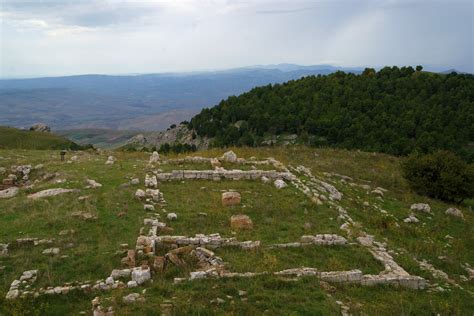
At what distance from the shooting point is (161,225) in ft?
42.3

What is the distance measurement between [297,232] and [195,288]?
4840mm

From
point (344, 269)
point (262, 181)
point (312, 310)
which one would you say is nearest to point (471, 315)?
point (344, 269)

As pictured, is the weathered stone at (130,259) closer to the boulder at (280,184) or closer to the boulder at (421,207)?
the boulder at (280,184)

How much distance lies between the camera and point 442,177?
2092 cm

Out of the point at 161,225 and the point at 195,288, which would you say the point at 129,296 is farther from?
the point at 161,225

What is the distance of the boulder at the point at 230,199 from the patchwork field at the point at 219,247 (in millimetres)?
132

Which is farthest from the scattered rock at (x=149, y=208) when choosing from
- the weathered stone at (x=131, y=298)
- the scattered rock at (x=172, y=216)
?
the weathered stone at (x=131, y=298)

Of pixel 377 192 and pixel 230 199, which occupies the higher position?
pixel 230 199

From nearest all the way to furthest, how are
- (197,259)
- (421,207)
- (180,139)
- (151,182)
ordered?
(197,259)
(151,182)
(421,207)
(180,139)

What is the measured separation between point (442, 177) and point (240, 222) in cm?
1344

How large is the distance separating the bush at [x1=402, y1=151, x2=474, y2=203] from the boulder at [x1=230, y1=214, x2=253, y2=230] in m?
13.1

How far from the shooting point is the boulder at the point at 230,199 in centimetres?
1539

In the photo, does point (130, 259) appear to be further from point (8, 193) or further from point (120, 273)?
point (8, 193)

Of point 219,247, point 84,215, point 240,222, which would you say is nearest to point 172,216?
point 240,222
